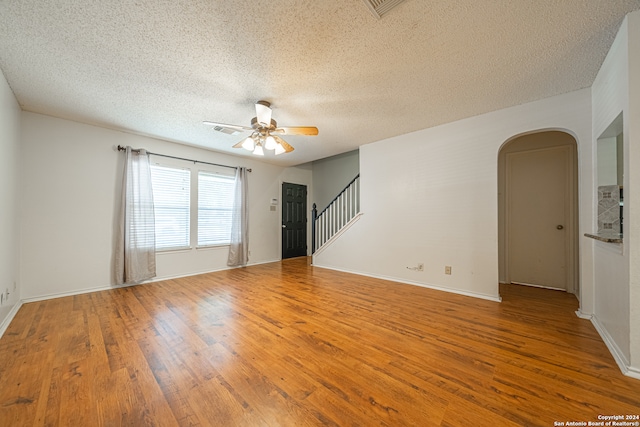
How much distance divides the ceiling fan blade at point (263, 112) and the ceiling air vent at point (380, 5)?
1470 millimetres

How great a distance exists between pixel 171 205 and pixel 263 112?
302 cm

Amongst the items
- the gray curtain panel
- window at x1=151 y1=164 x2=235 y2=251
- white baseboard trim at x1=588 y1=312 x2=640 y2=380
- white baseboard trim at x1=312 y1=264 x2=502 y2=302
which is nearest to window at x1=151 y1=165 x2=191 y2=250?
window at x1=151 y1=164 x2=235 y2=251

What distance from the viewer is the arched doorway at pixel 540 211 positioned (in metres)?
3.64

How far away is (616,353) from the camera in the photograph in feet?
6.11

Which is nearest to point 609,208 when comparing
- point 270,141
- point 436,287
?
point 436,287

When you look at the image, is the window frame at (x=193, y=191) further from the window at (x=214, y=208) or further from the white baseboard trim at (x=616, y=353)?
the white baseboard trim at (x=616, y=353)

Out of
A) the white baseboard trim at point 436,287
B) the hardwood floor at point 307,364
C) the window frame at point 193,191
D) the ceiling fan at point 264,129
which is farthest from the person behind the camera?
the window frame at point 193,191

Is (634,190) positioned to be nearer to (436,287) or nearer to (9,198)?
(436,287)

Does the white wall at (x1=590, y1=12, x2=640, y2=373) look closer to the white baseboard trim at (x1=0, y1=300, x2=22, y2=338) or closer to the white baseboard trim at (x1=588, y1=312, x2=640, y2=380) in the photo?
the white baseboard trim at (x1=588, y1=312, x2=640, y2=380)

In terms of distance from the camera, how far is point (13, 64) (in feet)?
7.41

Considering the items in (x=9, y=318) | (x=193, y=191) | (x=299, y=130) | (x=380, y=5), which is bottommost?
(x=9, y=318)

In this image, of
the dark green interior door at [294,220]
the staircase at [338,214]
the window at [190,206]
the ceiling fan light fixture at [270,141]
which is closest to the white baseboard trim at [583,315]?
the staircase at [338,214]

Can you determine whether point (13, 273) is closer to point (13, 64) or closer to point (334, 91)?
point (13, 64)

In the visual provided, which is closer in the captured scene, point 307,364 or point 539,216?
point 307,364
